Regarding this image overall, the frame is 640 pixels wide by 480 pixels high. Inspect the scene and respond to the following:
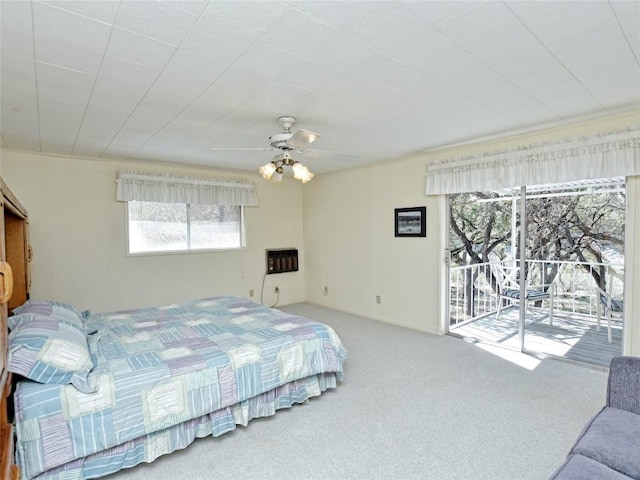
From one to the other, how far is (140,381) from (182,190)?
133 inches

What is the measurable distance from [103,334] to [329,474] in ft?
6.56

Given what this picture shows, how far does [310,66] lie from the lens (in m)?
2.01

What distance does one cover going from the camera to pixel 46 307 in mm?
2539

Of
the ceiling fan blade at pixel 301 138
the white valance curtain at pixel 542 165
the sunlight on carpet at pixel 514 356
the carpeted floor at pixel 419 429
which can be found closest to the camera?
the carpeted floor at pixel 419 429

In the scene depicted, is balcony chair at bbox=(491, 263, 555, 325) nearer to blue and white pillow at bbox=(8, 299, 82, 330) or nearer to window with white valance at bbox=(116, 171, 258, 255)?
window with white valance at bbox=(116, 171, 258, 255)

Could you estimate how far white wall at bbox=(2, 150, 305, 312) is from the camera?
3975mm

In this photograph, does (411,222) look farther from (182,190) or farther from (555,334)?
(182,190)

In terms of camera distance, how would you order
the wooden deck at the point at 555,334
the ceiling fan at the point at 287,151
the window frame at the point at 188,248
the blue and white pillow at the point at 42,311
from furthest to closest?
the window frame at the point at 188,248 → the wooden deck at the point at 555,334 → the ceiling fan at the point at 287,151 → the blue and white pillow at the point at 42,311

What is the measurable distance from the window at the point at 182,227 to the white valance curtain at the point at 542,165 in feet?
10.2

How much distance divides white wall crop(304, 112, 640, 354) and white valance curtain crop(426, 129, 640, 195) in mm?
146

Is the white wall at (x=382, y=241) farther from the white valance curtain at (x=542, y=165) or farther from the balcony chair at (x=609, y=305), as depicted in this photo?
the balcony chair at (x=609, y=305)

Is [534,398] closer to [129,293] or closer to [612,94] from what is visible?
[612,94]

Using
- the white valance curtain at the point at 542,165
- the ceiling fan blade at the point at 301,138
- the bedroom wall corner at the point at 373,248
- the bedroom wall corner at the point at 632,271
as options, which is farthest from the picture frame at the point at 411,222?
the ceiling fan blade at the point at 301,138

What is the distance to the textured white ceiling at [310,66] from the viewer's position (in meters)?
1.54
